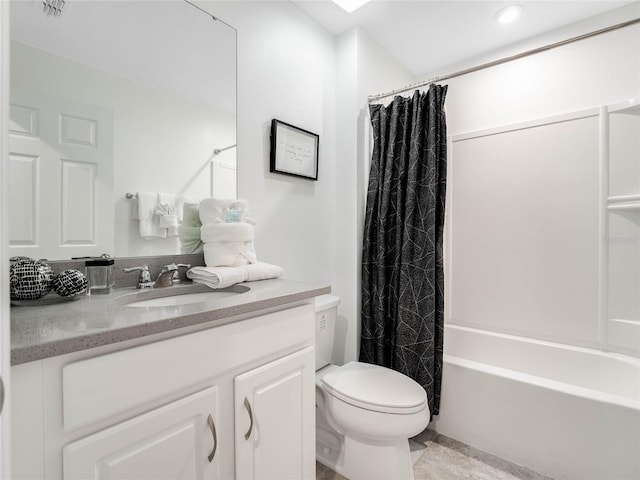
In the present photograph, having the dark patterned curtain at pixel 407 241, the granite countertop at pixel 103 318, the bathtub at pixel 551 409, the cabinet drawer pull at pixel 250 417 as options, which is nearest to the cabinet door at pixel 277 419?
the cabinet drawer pull at pixel 250 417

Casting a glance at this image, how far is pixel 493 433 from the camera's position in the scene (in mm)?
1639

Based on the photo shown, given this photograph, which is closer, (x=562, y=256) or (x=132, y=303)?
(x=132, y=303)

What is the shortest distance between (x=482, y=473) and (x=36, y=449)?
1.75 m

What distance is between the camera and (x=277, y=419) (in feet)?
3.35

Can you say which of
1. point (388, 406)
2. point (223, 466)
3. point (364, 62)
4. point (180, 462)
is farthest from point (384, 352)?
point (364, 62)

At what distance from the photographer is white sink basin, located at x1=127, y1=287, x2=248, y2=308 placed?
3.68ft

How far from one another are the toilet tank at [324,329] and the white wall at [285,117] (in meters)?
0.24

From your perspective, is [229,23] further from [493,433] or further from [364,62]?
[493,433]

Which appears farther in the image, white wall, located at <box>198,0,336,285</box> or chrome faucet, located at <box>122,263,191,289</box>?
white wall, located at <box>198,0,336,285</box>

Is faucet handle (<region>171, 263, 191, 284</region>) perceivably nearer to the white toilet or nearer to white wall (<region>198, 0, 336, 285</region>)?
white wall (<region>198, 0, 336, 285</region>)

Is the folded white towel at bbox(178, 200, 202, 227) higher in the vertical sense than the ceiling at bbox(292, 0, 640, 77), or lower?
lower

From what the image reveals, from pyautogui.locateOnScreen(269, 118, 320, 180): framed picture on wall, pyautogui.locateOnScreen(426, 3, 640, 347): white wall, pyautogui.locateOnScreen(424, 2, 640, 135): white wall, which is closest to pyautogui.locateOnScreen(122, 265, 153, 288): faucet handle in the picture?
pyautogui.locateOnScreen(269, 118, 320, 180): framed picture on wall

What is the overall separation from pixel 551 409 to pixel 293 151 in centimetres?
181

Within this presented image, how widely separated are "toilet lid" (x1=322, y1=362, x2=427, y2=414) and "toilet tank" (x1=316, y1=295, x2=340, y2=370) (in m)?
0.11
